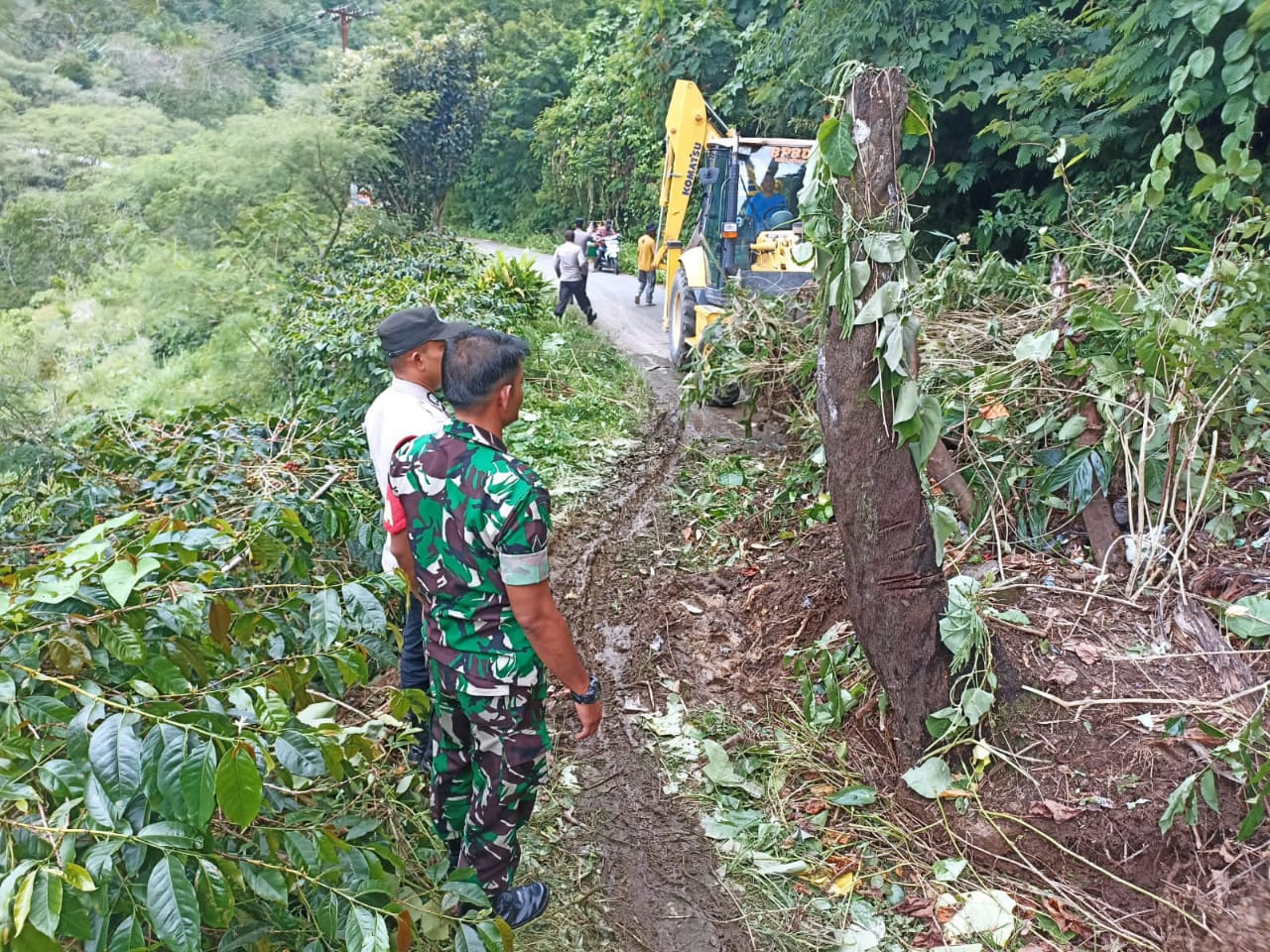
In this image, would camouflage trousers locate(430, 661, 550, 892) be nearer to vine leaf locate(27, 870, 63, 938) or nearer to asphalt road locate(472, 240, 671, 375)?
vine leaf locate(27, 870, 63, 938)

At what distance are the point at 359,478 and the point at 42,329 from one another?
11098mm

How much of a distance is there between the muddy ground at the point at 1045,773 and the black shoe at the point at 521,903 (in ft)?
0.69

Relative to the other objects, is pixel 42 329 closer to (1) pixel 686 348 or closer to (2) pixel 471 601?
(1) pixel 686 348

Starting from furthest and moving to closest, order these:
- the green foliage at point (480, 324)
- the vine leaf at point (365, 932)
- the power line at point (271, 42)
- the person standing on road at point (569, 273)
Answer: the power line at point (271, 42) < the person standing on road at point (569, 273) < the green foliage at point (480, 324) < the vine leaf at point (365, 932)

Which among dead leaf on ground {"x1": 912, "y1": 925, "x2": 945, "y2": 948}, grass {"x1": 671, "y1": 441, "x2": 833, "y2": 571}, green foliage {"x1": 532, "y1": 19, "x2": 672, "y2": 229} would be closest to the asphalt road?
grass {"x1": 671, "y1": 441, "x2": 833, "y2": 571}

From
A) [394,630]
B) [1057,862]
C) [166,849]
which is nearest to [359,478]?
[394,630]

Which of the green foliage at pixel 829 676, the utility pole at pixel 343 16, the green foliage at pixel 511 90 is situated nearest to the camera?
the green foliage at pixel 829 676

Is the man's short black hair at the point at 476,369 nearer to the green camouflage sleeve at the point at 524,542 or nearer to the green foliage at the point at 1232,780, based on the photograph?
the green camouflage sleeve at the point at 524,542

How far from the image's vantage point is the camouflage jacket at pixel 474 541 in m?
2.00

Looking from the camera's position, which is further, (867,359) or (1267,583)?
(1267,583)

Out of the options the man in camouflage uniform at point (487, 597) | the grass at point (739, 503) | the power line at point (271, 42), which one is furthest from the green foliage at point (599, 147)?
the man in camouflage uniform at point (487, 597)

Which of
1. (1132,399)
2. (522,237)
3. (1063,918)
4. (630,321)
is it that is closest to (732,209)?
(630,321)

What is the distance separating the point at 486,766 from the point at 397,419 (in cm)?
112

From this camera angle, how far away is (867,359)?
2.79 metres
